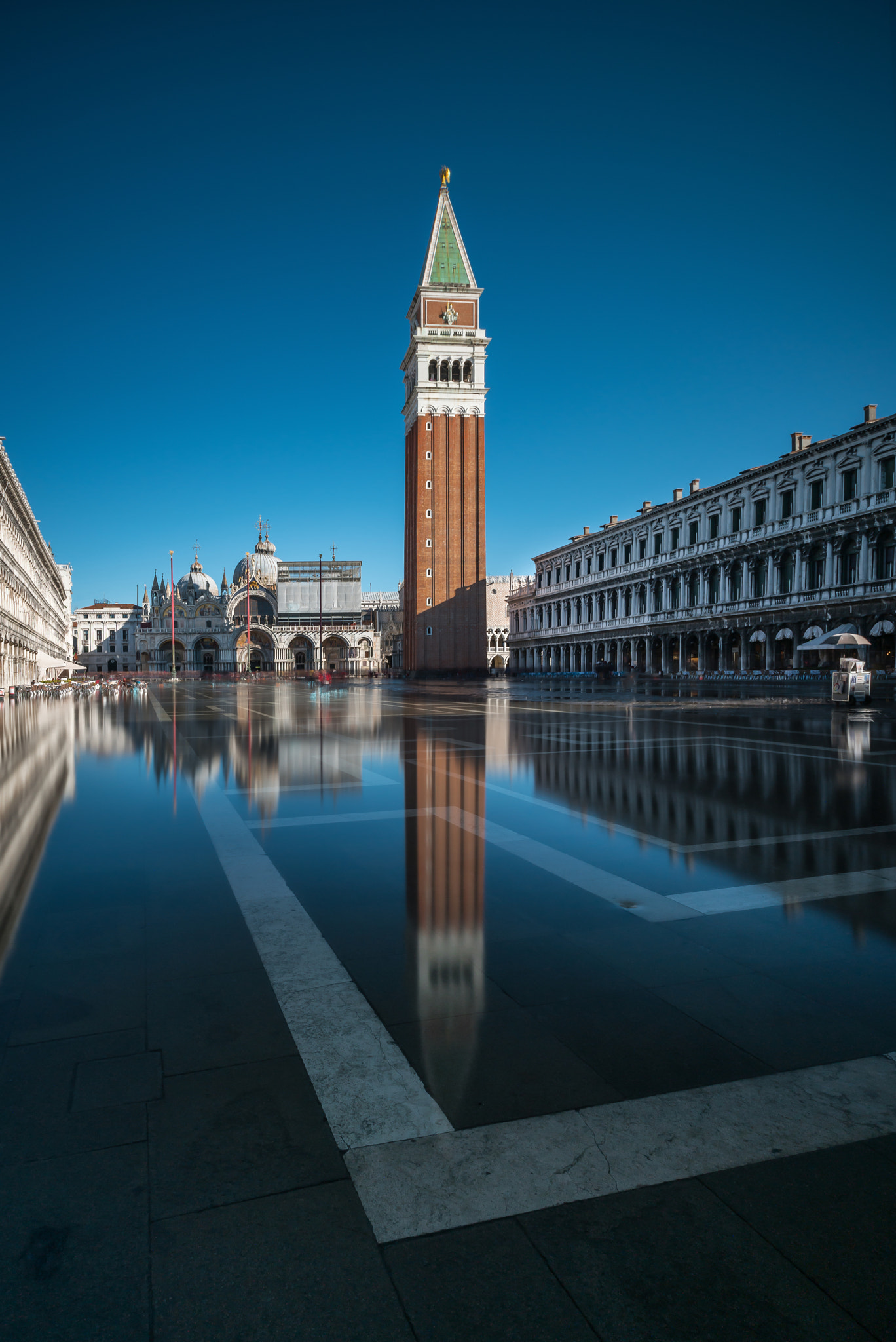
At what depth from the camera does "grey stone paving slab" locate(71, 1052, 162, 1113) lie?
2812 millimetres

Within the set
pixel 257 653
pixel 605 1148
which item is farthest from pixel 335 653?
pixel 605 1148

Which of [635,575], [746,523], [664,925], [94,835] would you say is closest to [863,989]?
[664,925]

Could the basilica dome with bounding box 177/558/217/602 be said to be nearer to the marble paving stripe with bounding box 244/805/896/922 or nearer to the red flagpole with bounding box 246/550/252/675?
the red flagpole with bounding box 246/550/252/675

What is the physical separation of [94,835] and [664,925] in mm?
5140

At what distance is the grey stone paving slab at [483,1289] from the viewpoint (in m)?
1.86

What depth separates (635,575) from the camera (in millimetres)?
61125

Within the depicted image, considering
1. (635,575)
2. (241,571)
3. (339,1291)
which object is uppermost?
(241,571)

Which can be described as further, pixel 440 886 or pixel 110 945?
pixel 440 886

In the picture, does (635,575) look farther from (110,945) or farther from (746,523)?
(110,945)

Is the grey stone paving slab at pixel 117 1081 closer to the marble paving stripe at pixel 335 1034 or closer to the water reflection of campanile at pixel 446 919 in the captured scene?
the marble paving stripe at pixel 335 1034

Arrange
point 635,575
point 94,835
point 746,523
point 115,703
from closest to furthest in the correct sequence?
point 94,835 → point 115,703 → point 746,523 → point 635,575

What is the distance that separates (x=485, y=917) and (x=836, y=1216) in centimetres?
273

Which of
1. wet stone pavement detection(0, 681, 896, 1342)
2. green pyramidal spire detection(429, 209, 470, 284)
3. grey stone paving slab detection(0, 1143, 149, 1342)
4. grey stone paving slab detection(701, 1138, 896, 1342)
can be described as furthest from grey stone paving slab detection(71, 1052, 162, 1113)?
green pyramidal spire detection(429, 209, 470, 284)

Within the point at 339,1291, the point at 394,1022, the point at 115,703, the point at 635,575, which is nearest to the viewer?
the point at 339,1291
